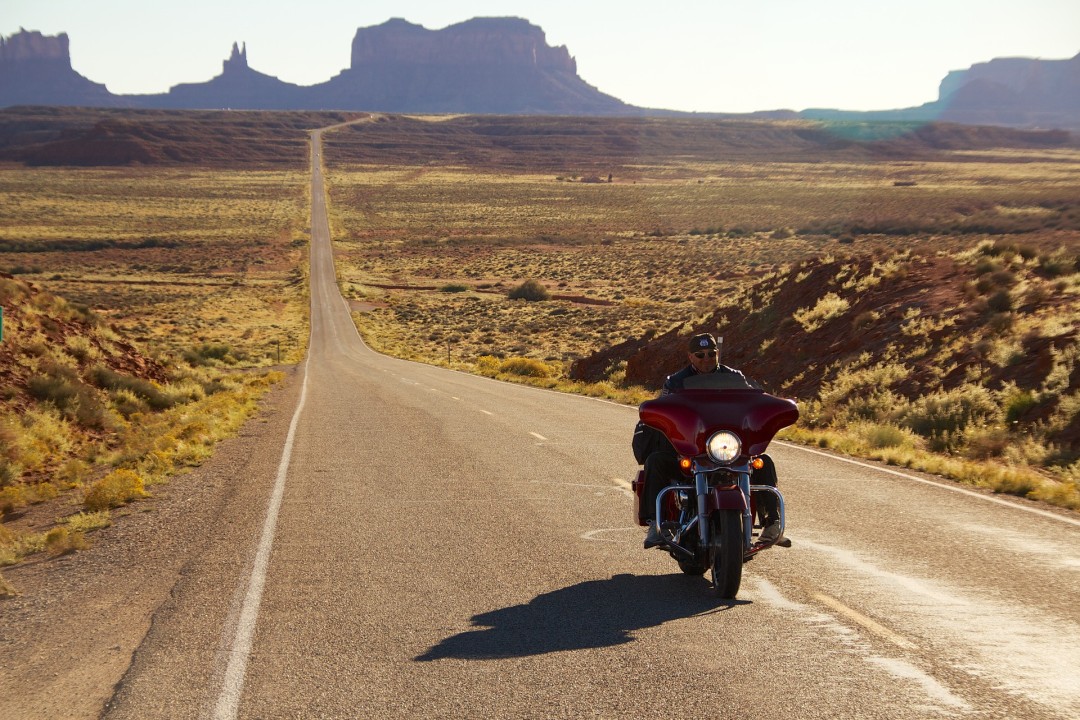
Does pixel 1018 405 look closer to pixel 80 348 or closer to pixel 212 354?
pixel 80 348

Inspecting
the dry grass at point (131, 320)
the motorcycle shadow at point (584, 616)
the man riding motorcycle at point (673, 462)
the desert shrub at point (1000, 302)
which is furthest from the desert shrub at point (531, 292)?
the motorcycle shadow at point (584, 616)

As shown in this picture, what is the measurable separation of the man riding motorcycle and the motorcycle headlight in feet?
1.98

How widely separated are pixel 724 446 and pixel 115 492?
7532mm

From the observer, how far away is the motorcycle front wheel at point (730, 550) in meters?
6.61

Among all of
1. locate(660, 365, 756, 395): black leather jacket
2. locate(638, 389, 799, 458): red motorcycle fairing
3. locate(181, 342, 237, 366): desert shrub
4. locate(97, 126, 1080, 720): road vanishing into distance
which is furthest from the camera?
locate(181, 342, 237, 366): desert shrub

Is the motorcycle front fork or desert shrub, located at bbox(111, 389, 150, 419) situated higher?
the motorcycle front fork

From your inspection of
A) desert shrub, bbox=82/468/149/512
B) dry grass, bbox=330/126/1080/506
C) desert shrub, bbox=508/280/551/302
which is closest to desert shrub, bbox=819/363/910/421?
dry grass, bbox=330/126/1080/506

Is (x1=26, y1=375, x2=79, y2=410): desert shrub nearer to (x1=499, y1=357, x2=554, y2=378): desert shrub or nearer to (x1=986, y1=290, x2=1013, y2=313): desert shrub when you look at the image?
(x1=986, y1=290, x2=1013, y2=313): desert shrub

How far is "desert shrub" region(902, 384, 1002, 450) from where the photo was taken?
50.5 ft

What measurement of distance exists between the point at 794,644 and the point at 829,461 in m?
8.44

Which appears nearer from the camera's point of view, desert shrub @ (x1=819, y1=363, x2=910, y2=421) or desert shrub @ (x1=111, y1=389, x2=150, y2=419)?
desert shrub @ (x1=819, y1=363, x2=910, y2=421)

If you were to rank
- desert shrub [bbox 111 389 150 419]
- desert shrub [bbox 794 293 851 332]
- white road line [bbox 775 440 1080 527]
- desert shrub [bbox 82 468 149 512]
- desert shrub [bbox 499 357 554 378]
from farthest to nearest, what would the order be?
desert shrub [bbox 499 357 554 378], desert shrub [bbox 794 293 851 332], desert shrub [bbox 111 389 150 419], desert shrub [bbox 82 468 149 512], white road line [bbox 775 440 1080 527]

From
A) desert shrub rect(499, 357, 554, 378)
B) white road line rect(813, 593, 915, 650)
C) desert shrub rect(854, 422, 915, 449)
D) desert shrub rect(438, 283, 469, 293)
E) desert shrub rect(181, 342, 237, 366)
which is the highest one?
white road line rect(813, 593, 915, 650)

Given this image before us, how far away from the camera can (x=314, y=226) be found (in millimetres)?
124750
